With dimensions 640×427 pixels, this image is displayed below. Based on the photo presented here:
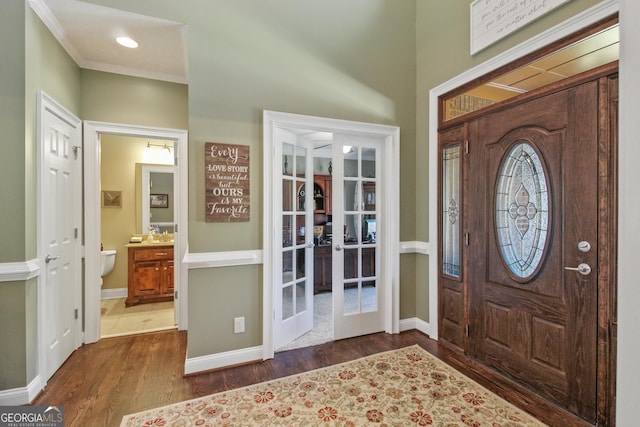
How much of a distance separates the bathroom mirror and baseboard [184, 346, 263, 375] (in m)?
2.99

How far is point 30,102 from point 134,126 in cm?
104

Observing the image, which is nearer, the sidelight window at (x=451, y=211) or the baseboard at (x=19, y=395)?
the baseboard at (x=19, y=395)

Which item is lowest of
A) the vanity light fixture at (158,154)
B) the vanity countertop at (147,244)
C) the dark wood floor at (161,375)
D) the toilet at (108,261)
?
the dark wood floor at (161,375)

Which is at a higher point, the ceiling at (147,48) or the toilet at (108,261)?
the ceiling at (147,48)

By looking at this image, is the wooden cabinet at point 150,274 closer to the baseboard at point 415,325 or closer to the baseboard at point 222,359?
the baseboard at point 222,359

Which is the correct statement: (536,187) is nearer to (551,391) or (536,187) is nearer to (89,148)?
(551,391)

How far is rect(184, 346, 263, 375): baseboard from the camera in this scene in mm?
2465

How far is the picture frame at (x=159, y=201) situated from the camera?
4.84 meters

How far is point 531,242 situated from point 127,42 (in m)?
3.69

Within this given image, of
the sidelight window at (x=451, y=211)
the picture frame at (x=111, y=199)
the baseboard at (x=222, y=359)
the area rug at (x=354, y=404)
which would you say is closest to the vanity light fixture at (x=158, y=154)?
the picture frame at (x=111, y=199)

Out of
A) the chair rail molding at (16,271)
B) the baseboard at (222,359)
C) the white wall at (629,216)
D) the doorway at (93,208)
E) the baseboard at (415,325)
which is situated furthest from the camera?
the baseboard at (415,325)

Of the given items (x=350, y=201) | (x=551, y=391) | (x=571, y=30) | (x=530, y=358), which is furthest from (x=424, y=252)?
(x=571, y=30)

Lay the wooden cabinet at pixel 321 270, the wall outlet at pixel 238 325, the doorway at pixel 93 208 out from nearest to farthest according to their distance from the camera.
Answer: the wall outlet at pixel 238 325 → the doorway at pixel 93 208 → the wooden cabinet at pixel 321 270

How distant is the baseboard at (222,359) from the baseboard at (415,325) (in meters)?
1.56
